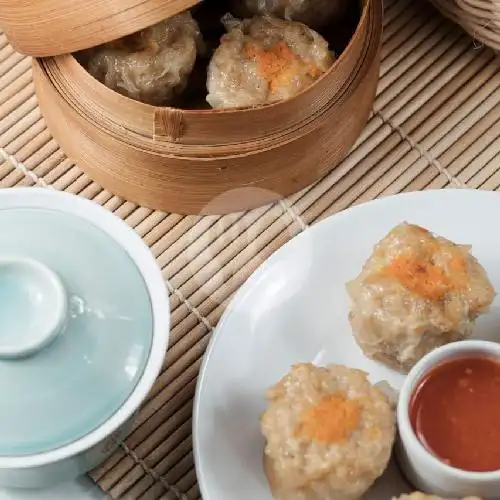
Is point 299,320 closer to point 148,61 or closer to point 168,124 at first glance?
point 168,124

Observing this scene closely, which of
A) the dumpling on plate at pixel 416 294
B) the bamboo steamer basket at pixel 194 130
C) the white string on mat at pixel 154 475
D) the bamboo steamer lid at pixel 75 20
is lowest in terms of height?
the white string on mat at pixel 154 475

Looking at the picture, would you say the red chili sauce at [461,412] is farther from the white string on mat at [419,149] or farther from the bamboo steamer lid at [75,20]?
the bamboo steamer lid at [75,20]

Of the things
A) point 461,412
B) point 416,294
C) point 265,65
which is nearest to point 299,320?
point 416,294

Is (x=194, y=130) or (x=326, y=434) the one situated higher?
(x=194, y=130)

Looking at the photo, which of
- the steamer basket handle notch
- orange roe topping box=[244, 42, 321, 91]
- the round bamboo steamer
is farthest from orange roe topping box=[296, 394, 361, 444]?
the round bamboo steamer

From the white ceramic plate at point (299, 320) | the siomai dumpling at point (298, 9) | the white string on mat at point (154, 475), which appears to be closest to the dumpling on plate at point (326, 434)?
the white ceramic plate at point (299, 320)
